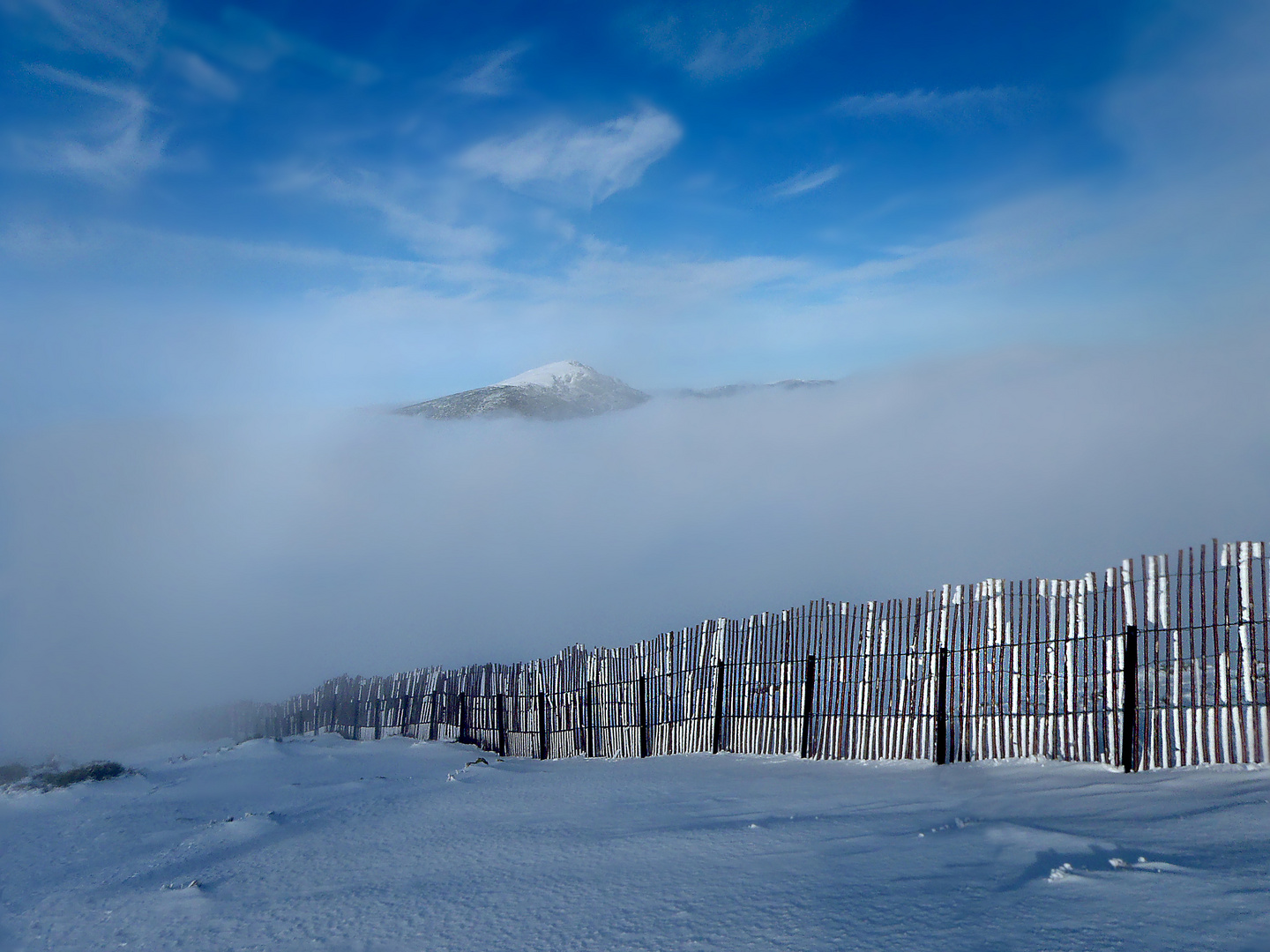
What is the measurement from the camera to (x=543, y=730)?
57.0 ft

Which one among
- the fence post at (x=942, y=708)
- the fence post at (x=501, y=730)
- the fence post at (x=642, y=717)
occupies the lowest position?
the fence post at (x=501, y=730)

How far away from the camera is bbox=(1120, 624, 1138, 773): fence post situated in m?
8.24

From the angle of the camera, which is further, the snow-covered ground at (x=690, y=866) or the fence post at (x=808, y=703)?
the fence post at (x=808, y=703)

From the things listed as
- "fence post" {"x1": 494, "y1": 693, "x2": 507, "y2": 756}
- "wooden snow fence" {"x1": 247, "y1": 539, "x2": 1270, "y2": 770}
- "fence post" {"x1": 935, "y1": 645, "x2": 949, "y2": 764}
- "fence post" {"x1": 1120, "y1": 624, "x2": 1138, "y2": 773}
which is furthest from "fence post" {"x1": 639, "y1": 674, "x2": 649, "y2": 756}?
"fence post" {"x1": 1120, "y1": 624, "x2": 1138, "y2": 773}

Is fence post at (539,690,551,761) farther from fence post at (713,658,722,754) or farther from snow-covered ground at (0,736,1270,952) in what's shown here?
snow-covered ground at (0,736,1270,952)

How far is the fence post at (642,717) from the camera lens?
582 inches

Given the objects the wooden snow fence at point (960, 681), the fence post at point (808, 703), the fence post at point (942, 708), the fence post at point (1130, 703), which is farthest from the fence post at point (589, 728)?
the fence post at point (1130, 703)

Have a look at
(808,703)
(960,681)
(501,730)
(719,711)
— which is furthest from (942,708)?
(501,730)

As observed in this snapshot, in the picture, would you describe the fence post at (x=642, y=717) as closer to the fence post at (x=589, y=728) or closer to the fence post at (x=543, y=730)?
the fence post at (x=589, y=728)

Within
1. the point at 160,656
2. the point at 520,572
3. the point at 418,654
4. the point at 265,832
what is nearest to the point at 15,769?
the point at 265,832

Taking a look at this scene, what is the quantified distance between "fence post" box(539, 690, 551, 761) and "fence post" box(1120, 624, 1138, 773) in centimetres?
1124

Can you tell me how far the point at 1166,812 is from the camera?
6.34m

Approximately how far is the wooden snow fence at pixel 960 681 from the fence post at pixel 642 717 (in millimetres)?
24

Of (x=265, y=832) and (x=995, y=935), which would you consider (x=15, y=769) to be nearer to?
(x=265, y=832)
